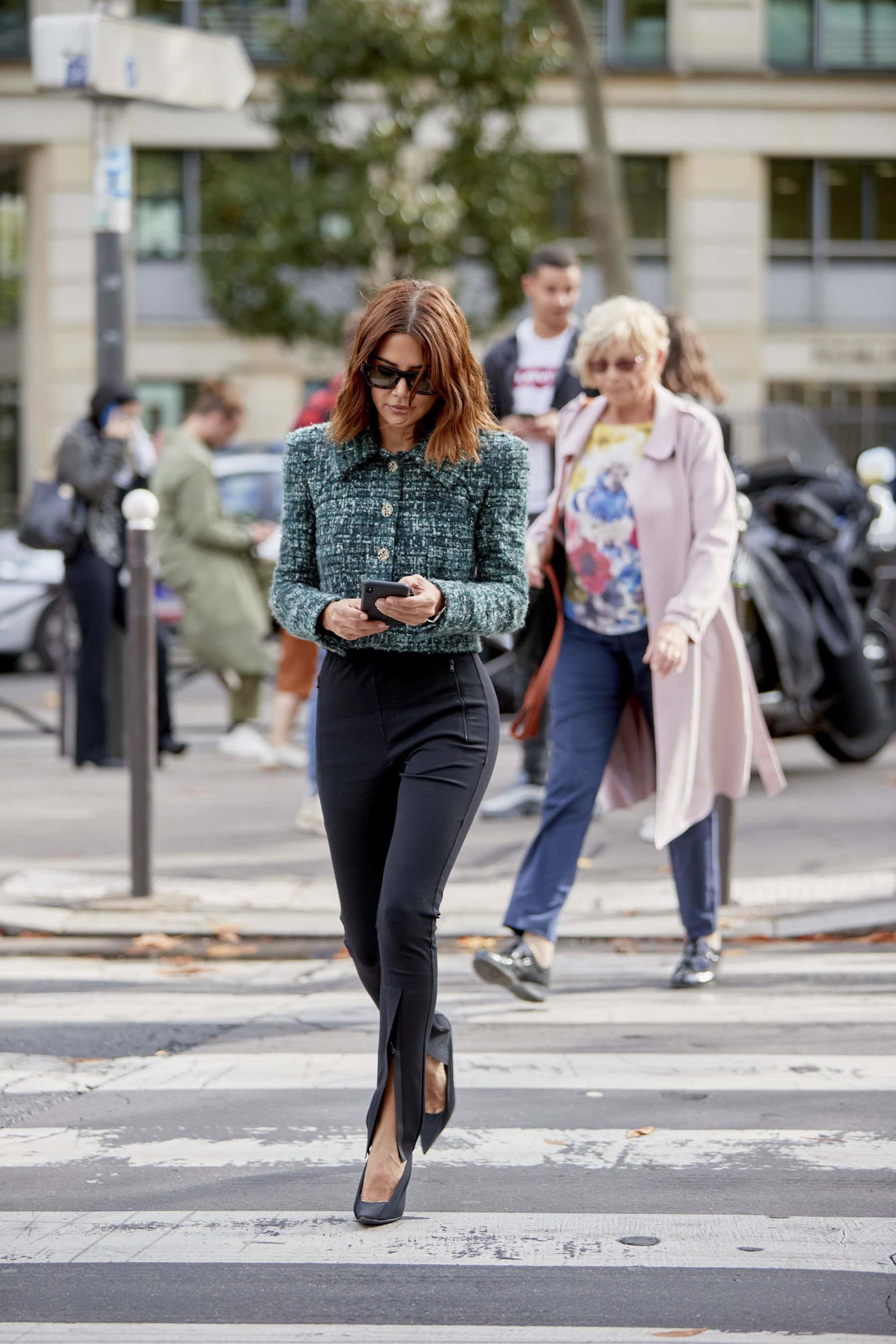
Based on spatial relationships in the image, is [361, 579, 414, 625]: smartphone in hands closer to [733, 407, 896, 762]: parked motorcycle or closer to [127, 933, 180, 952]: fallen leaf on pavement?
[127, 933, 180, 952]: fallen leaf on pavement

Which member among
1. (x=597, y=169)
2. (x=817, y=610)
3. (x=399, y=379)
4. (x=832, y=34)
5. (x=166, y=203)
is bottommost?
(x=817, y=610)

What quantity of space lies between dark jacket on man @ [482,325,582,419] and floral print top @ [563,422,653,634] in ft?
7.15

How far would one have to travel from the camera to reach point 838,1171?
161 inches

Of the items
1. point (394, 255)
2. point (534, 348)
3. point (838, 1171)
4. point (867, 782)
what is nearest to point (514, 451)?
point (838, 1171)

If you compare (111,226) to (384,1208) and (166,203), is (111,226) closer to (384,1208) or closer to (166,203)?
(384,1208)

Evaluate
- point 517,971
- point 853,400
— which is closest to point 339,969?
point 517,971

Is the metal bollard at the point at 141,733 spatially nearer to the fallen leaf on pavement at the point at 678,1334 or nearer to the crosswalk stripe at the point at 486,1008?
the crosswalk stripe at the point at 486,1008

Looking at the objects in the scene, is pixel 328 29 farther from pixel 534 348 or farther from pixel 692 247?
pixel 534 348

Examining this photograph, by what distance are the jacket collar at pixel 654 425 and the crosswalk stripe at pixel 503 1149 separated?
2043 millimetres

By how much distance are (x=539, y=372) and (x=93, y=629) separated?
293 cm

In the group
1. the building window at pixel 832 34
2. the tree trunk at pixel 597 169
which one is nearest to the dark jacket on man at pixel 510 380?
the tree trunk at pixel 597 169

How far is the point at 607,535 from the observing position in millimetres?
5676

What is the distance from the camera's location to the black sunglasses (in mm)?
3793

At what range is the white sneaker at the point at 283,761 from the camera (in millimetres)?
9961
